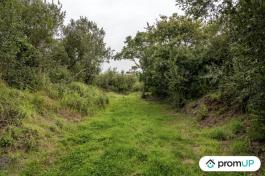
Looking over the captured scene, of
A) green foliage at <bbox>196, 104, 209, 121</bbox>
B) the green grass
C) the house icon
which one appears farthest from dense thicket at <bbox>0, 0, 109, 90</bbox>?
the house icon

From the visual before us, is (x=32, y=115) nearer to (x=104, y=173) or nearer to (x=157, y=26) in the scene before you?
(x=104, y=173)

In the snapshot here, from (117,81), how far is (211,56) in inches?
666

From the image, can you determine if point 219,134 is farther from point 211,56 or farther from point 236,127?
point 211,56

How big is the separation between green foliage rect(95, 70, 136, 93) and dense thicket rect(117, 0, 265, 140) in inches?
95.6

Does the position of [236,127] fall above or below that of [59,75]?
below

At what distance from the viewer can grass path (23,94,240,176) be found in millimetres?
9977

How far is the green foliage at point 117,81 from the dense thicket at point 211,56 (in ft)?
7.96

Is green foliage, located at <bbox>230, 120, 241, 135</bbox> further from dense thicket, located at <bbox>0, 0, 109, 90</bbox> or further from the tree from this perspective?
the tree

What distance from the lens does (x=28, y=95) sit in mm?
15555

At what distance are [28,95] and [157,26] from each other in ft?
66.1

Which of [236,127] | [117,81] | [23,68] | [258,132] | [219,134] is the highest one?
[23,68]

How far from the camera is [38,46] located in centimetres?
1928

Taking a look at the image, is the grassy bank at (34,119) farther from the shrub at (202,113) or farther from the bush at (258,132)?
the bush at (258,132)

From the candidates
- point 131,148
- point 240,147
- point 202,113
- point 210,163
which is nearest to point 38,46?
point 202,113
